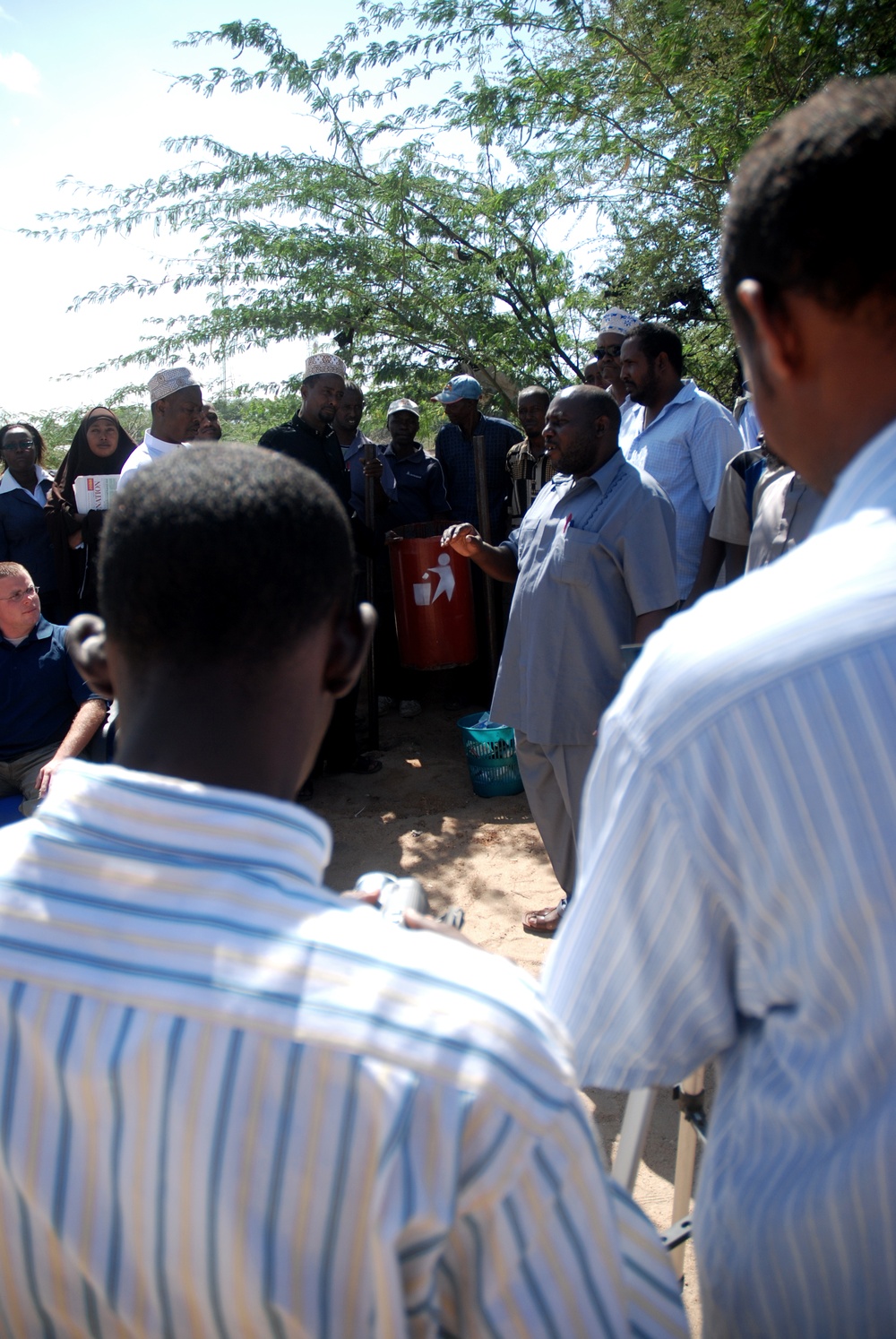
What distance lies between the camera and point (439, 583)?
5.88 meters

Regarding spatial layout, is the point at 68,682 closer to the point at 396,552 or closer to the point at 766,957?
the point at 396,552

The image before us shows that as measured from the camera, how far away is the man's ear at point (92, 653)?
100 centimetres

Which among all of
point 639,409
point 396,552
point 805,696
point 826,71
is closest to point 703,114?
point 826,71

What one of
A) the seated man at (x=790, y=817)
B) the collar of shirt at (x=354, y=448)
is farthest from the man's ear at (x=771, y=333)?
the collar of shirt at (x=354, y=448)

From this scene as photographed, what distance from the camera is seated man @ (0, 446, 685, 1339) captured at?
697 millimetres

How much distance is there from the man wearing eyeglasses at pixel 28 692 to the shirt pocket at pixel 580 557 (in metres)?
2.19

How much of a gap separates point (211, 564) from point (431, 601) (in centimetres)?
505

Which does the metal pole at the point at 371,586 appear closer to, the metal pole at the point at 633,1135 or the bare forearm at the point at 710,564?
the bare forearm at the point at 710,564

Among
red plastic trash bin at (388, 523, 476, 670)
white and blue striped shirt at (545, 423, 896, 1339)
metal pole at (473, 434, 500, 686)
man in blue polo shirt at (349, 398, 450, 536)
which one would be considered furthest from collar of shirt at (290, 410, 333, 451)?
white and blue striped shirt at (545, 423, 896, 1339)

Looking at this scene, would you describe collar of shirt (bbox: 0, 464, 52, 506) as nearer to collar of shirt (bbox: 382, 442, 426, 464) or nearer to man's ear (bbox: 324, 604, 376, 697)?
collar of shirt (bbox: 382, 442, 426, 464)

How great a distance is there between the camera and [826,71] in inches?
224

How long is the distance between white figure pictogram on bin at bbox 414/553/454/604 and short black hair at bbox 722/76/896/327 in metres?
4.95

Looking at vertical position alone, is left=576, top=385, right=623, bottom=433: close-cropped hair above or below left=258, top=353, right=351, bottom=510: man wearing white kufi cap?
below

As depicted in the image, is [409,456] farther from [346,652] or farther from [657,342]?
[346,652]
